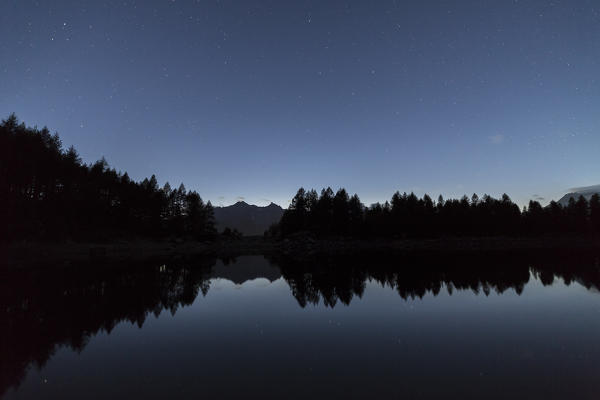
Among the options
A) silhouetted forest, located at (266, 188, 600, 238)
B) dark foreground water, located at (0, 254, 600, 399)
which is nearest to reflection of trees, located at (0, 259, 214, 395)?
dark foreground water, located at (0, 254, 600, 399)

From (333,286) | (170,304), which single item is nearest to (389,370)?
(170,304)

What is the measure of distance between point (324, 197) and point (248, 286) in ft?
323

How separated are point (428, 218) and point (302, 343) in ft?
392

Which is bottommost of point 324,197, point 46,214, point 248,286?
point 248,286

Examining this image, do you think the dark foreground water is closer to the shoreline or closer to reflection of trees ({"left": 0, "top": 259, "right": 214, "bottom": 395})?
reflection of trees ({"left": 0, "top": 259, "right": 214, "bottom": 395})

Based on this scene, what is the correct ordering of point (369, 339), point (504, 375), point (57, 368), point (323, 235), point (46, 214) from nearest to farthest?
point (504, 375) < point (57, 368) < point (369, 339) < point (46, 214) < point (323, 235)

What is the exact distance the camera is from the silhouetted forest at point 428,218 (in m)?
118

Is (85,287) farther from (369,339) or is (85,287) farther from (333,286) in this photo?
(369,339)

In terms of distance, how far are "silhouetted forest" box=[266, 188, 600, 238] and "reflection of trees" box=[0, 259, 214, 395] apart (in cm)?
9169

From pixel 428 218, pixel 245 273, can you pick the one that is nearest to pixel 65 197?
pixel 245 273

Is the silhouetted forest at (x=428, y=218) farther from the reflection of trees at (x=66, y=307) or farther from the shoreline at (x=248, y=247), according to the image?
the reflection of trees at (x=66, y=307)

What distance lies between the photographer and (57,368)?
29.9 feet

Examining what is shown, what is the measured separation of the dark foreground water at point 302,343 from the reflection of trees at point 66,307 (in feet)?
0.26

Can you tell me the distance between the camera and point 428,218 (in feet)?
394
